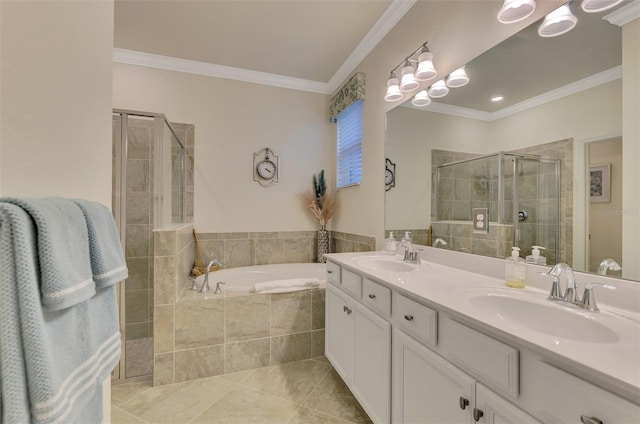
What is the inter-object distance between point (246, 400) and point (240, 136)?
243 centimetres

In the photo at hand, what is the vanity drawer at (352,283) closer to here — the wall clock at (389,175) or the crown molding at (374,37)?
the wall clock at (389,175)

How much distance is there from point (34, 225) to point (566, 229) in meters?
1.63

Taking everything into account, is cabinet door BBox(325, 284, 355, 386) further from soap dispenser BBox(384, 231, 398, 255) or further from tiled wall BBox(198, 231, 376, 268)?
tiled wall BBox(198, 231, 376, 268)

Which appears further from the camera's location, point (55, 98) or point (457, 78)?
point (457, 78)

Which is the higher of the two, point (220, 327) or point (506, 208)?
point (506, 208)

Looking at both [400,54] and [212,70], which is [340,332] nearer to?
[400,54]

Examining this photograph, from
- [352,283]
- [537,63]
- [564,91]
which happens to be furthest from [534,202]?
[352,283]

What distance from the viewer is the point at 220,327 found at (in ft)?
6.91

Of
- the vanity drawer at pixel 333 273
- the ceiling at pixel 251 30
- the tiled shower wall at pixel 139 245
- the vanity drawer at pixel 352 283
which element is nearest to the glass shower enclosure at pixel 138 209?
the tiled shower wall at pixel 139 245

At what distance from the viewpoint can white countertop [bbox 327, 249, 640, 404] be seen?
1.90 ft

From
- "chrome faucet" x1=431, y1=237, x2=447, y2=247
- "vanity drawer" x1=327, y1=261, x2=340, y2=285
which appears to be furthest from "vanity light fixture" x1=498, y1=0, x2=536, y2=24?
"vanity drawer" x1=327, y1=261, x2=340, y2=285

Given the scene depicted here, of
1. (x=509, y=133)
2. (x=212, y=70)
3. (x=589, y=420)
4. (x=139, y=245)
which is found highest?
(x=212, y=70)

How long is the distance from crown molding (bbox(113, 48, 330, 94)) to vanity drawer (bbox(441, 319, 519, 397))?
9.83 feet

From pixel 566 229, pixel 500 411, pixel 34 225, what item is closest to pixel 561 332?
pixel 500 411
